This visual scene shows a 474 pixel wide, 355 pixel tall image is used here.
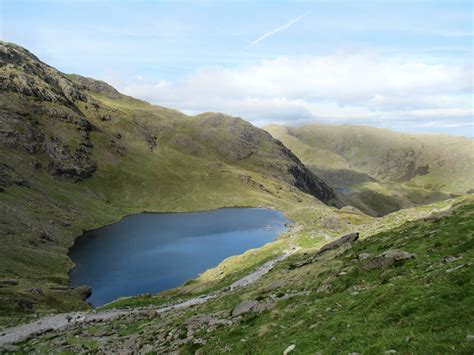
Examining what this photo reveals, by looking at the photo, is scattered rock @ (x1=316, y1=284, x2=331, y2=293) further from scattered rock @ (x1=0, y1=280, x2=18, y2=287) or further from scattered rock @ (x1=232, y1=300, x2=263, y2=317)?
scattered rock @ (x1=0, y1=280, x2=18, y2=287)

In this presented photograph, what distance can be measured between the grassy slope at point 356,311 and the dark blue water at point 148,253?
58.3m

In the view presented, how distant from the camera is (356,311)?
72.8 feet

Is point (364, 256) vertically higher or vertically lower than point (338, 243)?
higher

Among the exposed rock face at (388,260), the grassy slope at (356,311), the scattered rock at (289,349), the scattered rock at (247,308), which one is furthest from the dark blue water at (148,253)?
the scattered rock at (289,349)

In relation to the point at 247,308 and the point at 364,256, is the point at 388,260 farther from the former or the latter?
the point at 247,308

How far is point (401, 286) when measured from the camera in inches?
880

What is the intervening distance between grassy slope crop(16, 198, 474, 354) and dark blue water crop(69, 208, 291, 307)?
58.3 m

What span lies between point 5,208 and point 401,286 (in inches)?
5720

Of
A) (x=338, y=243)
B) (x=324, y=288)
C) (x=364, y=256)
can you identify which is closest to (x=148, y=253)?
(x=338, y=243)

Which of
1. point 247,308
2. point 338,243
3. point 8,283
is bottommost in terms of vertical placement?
point 8,283

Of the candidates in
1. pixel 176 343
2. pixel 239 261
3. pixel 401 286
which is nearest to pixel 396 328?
pixel 401 286

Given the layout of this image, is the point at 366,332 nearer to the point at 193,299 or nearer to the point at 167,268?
the point at 193,299

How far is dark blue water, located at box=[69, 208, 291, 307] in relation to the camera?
107 meters

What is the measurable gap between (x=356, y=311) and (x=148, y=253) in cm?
12699
